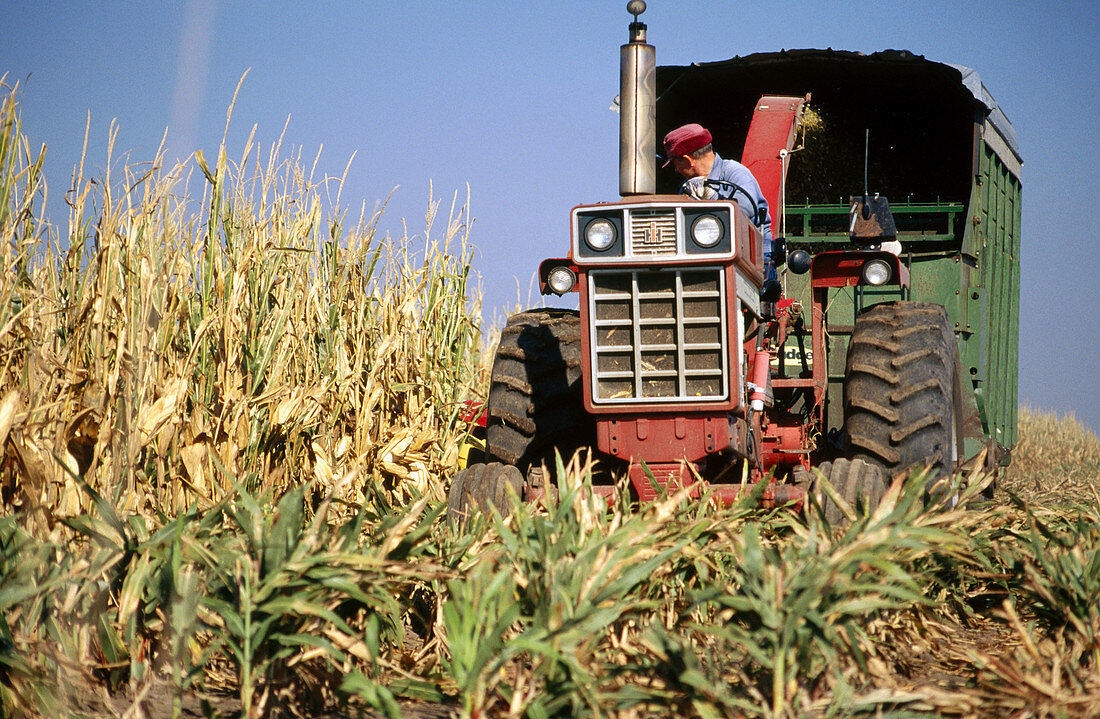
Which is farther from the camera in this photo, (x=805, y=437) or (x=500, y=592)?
(x=805, y=437)

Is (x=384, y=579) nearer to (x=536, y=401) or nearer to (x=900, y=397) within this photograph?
(x=536, y=401)

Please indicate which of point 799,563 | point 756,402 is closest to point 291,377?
point 756,402

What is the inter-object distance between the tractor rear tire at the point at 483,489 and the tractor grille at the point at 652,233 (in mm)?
1006

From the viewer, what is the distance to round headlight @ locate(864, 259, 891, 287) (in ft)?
15.4

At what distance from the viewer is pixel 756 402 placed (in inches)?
173

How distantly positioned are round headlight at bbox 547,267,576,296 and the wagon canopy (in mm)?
3558

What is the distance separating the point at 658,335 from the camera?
4.02m

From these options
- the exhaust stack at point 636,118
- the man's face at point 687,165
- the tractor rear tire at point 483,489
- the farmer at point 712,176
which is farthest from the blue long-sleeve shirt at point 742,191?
the tractor rear tire at point 483,489

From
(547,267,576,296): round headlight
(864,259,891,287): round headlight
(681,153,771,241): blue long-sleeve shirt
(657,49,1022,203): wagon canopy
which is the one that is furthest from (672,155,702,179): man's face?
(657,49,1022,203): wagon canopy

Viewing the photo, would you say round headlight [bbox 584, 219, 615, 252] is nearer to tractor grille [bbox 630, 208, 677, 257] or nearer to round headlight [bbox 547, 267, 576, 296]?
tractor grille [bbox 630, 208, 677, 257]

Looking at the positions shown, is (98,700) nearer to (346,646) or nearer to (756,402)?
(346,646)

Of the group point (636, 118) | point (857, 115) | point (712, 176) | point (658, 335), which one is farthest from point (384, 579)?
point (857, 115)

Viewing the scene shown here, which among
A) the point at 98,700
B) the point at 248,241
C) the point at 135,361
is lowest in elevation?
the point at 98,700

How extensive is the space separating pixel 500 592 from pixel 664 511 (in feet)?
1.97
